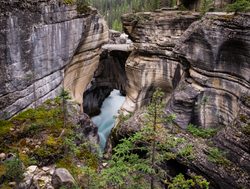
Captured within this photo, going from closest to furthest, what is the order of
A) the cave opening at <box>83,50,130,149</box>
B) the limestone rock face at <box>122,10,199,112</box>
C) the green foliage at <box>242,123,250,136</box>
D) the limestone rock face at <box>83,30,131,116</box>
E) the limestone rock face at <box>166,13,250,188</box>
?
the green foliage at <box>242,123,250,136</box>
the limestone rock face at <box>166,13,250,188</box>
the limestone rock face at <box>122,10,199,112</box>
the limestone rock face at <box>83,30,131,116</box>
the cave opening at <box>83,50,130,149</box>

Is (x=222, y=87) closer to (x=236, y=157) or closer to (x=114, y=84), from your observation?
(x=236, y=157)

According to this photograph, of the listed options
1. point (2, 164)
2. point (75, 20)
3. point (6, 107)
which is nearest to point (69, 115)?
point (6, 107)

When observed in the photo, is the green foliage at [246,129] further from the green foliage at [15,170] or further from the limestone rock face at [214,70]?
the green foliage at [15,170]

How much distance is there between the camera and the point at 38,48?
A: 18.6 m

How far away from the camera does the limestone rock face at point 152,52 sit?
92.5ft

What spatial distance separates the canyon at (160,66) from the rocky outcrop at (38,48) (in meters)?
0.05

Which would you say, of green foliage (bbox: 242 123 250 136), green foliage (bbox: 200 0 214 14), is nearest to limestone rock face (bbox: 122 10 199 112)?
green foliage (bbox: 200 0 214 14)

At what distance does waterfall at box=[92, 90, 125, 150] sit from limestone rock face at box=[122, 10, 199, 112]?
3.98m

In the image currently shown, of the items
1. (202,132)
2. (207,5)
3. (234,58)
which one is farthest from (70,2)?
(207,5)

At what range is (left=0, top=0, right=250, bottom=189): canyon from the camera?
1695 centimetres

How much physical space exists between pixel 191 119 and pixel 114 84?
16.2 meters

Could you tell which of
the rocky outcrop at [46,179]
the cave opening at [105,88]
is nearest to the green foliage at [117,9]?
the cave opening at [105,88]

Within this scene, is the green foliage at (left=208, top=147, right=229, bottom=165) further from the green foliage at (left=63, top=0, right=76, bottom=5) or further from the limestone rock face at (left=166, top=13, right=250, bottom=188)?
the green foliage at (left=63, top=0, right=76, bottom=5)

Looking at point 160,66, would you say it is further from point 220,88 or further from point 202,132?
point 202,132
